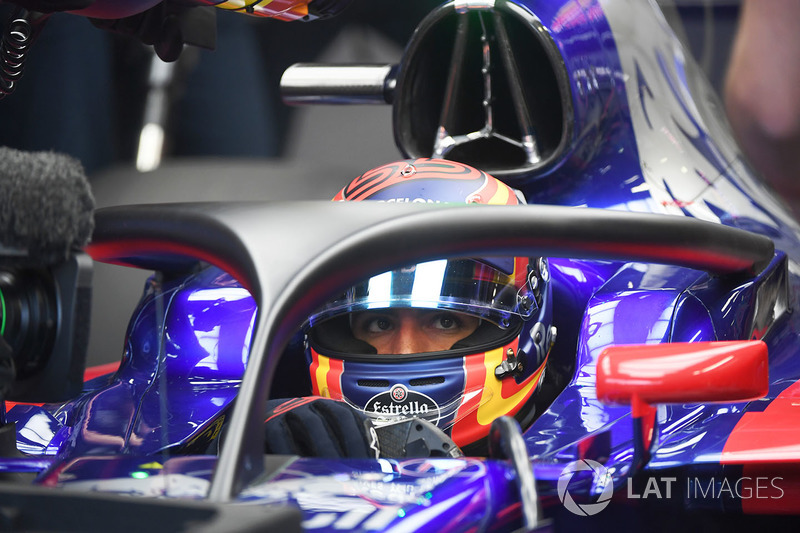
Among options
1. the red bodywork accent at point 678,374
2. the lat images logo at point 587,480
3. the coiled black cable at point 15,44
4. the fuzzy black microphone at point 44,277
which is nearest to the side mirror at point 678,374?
the red bodywork accent at point 678,374

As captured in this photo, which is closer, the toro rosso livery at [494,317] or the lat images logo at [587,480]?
the toro rosso livery at [494,317]

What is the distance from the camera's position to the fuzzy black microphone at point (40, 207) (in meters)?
0.67

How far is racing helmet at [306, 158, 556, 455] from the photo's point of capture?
48.1 inches

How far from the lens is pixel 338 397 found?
128 centimetres

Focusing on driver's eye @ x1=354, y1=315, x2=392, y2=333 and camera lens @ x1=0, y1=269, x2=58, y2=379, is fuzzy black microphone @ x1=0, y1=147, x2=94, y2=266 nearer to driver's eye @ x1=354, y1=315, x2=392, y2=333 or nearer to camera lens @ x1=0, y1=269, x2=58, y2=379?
camera lens @ x1=0, y1=269, x2=58, y2=379

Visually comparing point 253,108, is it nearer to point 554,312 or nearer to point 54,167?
point 554,312

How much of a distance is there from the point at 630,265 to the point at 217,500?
3.27 feet

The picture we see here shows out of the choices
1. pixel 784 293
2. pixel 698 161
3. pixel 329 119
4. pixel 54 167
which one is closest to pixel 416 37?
pixel 698 161

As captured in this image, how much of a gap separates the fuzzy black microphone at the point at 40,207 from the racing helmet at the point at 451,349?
21.5 inches

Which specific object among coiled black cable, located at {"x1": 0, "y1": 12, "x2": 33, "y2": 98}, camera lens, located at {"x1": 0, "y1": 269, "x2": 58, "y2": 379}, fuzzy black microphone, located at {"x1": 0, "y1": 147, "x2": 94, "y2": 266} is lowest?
camera lens, located at {"x1": 0, "y1": 269, "x2": 58, "y2": 379}

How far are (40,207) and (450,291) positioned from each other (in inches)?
25.8

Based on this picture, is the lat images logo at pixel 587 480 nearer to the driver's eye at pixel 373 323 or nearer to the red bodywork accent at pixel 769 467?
the red bodywork accent at pixel 769 467

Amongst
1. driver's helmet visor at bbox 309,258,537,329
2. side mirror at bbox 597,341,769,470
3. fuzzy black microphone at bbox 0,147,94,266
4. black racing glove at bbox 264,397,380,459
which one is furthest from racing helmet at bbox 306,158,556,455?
fuzzy black microphone at bbox 0,147,94,266
